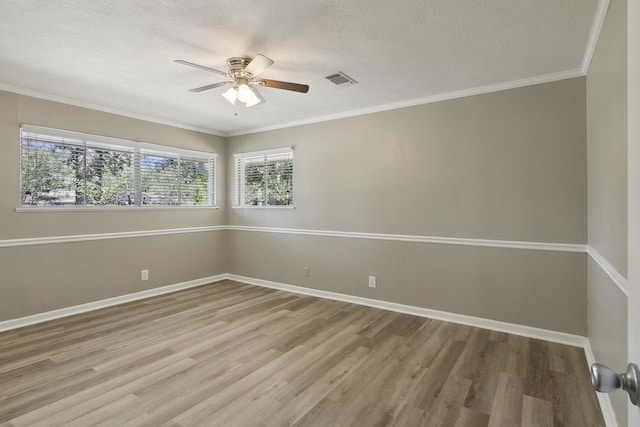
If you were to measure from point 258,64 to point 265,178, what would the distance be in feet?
9.26

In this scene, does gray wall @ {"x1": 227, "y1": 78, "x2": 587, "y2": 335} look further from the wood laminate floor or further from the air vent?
the air vent

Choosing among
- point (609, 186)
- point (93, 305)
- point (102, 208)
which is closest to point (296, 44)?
point (609, 186)

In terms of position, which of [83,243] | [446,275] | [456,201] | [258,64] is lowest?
[446,275]

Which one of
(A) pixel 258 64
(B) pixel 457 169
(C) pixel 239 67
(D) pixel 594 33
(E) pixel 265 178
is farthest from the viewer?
(E) pixel 265 178

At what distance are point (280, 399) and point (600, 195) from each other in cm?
257

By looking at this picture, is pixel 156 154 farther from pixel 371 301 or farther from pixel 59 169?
pixel 371 301

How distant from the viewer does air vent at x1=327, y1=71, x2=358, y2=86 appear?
302 cm

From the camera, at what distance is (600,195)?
222 centimetres

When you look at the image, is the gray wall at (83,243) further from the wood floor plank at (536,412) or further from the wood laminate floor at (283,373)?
the wood floor plank at (536,412)

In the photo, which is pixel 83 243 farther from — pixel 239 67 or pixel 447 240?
pixel 447 240

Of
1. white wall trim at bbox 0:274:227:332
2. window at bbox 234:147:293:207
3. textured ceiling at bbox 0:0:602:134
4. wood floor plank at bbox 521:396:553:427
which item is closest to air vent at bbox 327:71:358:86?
textured ceiling at bbox 0:0:602:134

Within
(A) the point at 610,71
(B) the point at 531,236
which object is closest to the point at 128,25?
(A) the point at 610,71

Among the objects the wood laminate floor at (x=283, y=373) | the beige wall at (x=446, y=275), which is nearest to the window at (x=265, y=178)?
the beige wall at (x=446, y=275)

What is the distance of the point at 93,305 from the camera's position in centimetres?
390
